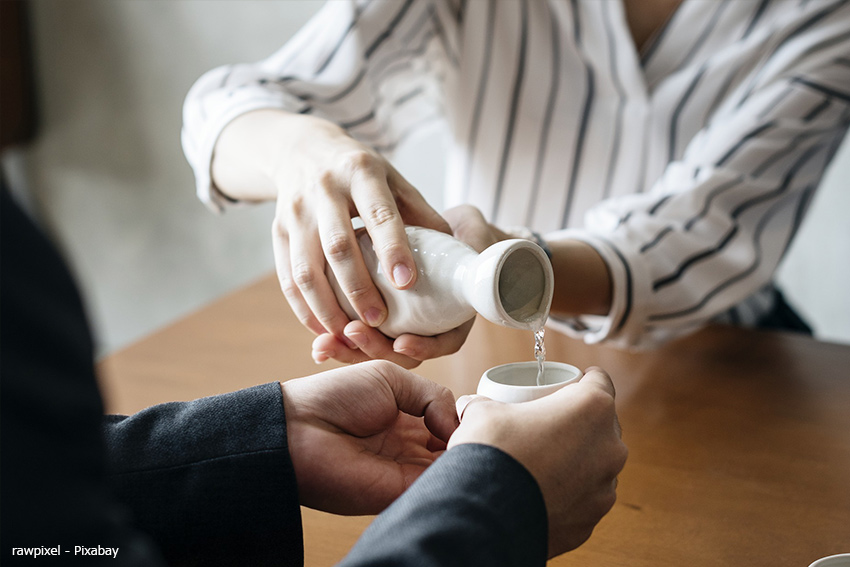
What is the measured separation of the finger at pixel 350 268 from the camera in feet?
2.65

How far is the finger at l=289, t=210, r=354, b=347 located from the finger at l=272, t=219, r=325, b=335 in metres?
0.02

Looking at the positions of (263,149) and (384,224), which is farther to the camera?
(263,149)

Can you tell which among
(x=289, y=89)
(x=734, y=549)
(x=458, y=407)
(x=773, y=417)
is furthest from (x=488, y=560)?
(x=289, y=89)

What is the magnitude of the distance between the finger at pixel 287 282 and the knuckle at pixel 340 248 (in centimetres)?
10

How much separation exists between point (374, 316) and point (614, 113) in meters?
0.84

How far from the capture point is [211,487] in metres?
0.63

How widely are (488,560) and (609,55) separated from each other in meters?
1.14

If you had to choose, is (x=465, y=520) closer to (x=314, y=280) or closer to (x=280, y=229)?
(x=314, y=280)

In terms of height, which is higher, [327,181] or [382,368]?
[327,181]

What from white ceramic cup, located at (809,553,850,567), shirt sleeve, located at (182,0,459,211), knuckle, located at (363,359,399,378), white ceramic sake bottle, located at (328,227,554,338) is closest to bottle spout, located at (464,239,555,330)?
white ceramic sake bottle, located at (328,227,554,338)

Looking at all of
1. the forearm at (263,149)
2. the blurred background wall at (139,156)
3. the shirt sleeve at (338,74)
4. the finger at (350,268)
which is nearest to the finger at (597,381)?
the finger at (350,268)

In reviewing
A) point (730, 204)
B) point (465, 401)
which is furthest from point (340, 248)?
point (730, 204)

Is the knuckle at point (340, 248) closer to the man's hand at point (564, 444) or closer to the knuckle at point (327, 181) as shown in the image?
the knuckle at point (327, 181)

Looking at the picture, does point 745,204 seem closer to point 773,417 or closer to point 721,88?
point 721,88
